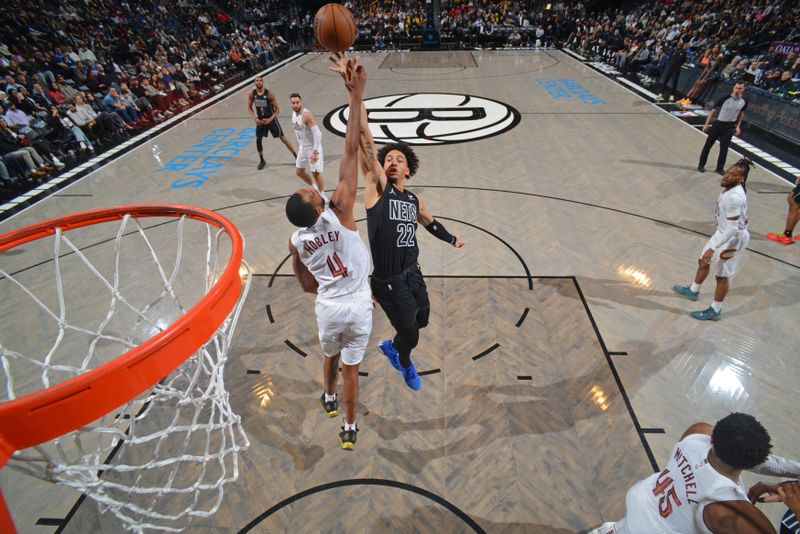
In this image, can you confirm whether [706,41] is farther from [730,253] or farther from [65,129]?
[65,129]

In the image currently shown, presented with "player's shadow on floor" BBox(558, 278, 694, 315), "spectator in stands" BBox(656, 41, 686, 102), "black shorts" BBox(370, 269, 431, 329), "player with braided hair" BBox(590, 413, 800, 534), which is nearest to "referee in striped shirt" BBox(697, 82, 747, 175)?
"player's shadow on floor" BBox(558, 278, 694, 315)

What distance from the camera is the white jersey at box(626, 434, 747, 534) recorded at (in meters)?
1.81

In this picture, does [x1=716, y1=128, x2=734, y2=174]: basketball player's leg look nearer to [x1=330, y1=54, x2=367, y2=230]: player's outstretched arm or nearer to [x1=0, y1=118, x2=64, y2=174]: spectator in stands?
[x1=330, y1=54, x2=367, y2=230]: player's outstretched arm

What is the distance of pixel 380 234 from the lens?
10.2ft

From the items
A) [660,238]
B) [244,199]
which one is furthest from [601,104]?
[244,199]

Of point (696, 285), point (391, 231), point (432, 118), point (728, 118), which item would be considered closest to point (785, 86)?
point (728, 118)

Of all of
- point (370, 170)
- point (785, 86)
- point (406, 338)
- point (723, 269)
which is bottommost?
point (785, 86)

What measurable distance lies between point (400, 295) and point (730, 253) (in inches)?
127

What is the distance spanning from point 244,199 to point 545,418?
5811 mm

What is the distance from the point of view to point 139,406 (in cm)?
371

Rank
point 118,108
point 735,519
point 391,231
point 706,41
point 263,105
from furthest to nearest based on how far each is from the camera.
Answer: point 706,41 < point 118,108 < point 263,105 < point 391,231 < point 735,519

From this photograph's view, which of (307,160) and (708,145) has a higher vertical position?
(307,160)

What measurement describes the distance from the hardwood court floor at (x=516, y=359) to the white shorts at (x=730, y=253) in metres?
0.60

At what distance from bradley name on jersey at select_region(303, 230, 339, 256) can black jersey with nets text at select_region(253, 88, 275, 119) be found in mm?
5905
